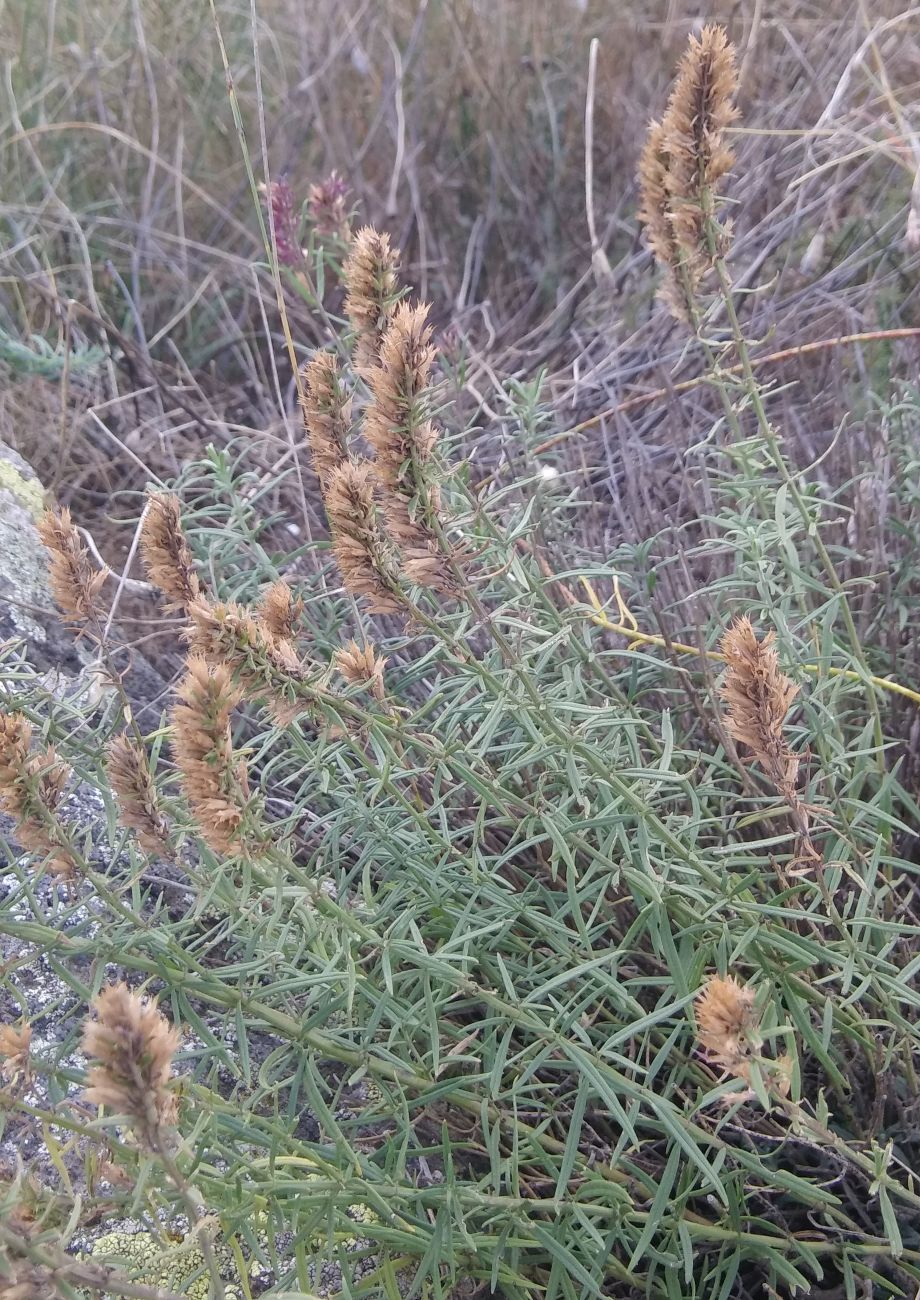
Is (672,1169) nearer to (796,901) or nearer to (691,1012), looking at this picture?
(691,1012)

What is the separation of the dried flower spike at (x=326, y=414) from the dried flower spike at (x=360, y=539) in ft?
0.44

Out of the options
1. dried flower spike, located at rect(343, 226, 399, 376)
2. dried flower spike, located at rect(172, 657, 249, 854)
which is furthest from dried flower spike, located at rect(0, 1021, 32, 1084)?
dried flower spike, located at rect(343, 226, 399, 376)

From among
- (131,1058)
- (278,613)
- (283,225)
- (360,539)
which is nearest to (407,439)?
(360,539)

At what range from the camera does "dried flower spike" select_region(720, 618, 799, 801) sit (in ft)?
3.96

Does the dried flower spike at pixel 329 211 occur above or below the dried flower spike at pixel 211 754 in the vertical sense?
above

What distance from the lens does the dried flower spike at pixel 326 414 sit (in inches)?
55.0

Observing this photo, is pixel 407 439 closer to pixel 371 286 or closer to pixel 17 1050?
pixel 371 286

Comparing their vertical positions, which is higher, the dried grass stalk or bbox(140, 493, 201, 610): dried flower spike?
bbox(140, 493, 201, 610): dried flower spike

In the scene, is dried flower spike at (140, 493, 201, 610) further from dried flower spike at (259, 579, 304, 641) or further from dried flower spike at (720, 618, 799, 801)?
dried flower spike at (720, 618, 799, 801)

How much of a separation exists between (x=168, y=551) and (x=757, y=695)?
687 mm

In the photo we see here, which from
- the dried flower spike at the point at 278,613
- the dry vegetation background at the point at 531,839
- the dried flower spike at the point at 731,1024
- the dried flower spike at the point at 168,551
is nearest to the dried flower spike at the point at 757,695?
the dry vegetation background at the point at 531,839

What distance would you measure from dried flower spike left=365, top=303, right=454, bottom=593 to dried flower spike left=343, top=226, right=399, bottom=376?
0.15m

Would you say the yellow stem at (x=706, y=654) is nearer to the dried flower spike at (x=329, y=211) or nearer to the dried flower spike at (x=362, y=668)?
the dried flower spike at (x=362, y=668)

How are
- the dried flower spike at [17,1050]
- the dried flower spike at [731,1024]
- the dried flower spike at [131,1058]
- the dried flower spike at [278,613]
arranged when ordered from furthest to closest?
the dried flower spike at [278,613]
the dried flower spike at [17,1050]
the dried flower spike at [731,1024]
the dried flower spike at [131,1058]
